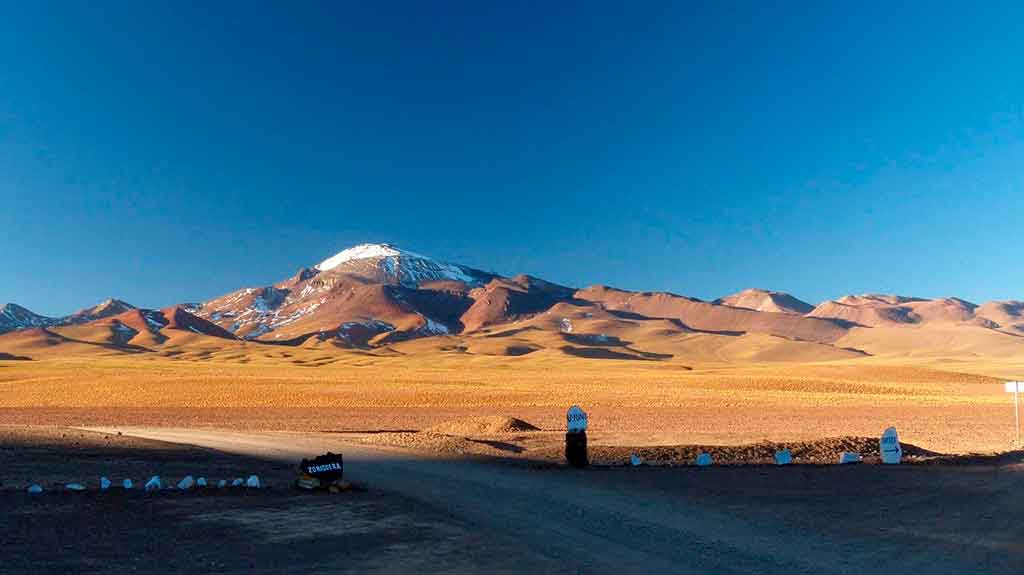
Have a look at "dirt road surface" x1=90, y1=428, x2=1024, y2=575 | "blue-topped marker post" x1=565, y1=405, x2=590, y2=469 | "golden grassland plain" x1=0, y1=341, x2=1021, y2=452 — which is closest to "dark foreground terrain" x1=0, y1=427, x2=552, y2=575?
"dirt road surface" x1=90, y1=428, x2=1024, y2=575

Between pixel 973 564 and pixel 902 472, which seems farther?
pixel 902 472

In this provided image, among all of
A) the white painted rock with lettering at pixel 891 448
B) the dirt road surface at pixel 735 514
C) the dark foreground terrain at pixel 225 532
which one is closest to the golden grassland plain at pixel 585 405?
the white painted rock with lettering at pixel 891 448

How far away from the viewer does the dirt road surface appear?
1073 cm

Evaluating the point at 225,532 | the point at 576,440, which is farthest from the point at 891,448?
the point at 225,532

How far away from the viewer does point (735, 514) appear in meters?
14.1

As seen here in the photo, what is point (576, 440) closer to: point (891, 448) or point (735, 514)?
point (735, 514)

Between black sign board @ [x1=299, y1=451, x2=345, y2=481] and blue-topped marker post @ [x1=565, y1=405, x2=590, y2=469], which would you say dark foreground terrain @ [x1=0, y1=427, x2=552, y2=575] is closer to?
black sign board @ [x1=299, y1=451, x2=345, y2=481]

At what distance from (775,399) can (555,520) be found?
46.2 meters

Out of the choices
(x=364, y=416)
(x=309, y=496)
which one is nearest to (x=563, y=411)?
(x=364, y=416)

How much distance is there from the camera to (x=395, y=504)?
1462cm

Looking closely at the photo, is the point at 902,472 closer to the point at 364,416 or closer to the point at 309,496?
the point at 309,496

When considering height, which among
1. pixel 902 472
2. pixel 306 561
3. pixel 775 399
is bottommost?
pixel 306 561

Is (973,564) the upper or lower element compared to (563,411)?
lower

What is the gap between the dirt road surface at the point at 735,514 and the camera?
10.7m
